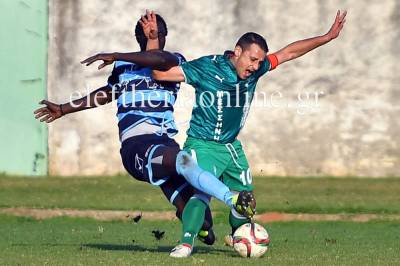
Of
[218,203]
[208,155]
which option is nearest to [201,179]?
[208,155]

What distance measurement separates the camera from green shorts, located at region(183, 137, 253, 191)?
964cm

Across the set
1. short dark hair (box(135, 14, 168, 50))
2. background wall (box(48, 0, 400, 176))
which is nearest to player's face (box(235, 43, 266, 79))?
short dark hair (box(135, 14, 168, 50))

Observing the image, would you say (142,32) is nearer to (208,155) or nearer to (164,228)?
(208,155)

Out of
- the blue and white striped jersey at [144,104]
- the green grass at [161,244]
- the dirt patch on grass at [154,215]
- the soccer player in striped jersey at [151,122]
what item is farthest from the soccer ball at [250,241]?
the dirt patch on grass at [154,215]

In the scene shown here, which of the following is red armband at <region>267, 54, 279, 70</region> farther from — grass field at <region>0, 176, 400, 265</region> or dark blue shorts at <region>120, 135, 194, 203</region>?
grass field at <region>0, 176, 400, 265</region>

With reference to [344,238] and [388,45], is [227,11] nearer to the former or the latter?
[388,45]

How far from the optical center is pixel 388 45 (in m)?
18.9

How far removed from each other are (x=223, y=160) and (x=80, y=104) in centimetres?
155

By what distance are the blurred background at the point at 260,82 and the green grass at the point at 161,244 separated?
291cm

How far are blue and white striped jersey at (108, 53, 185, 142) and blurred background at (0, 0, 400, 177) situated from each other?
28.4 ft

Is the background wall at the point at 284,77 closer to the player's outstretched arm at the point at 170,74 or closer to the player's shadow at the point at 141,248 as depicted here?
the player's shadow at the point at 141,248

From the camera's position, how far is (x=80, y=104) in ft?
34.2

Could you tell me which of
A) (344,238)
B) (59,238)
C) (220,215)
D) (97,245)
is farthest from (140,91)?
(220,215)

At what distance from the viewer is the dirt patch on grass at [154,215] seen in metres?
16.3
